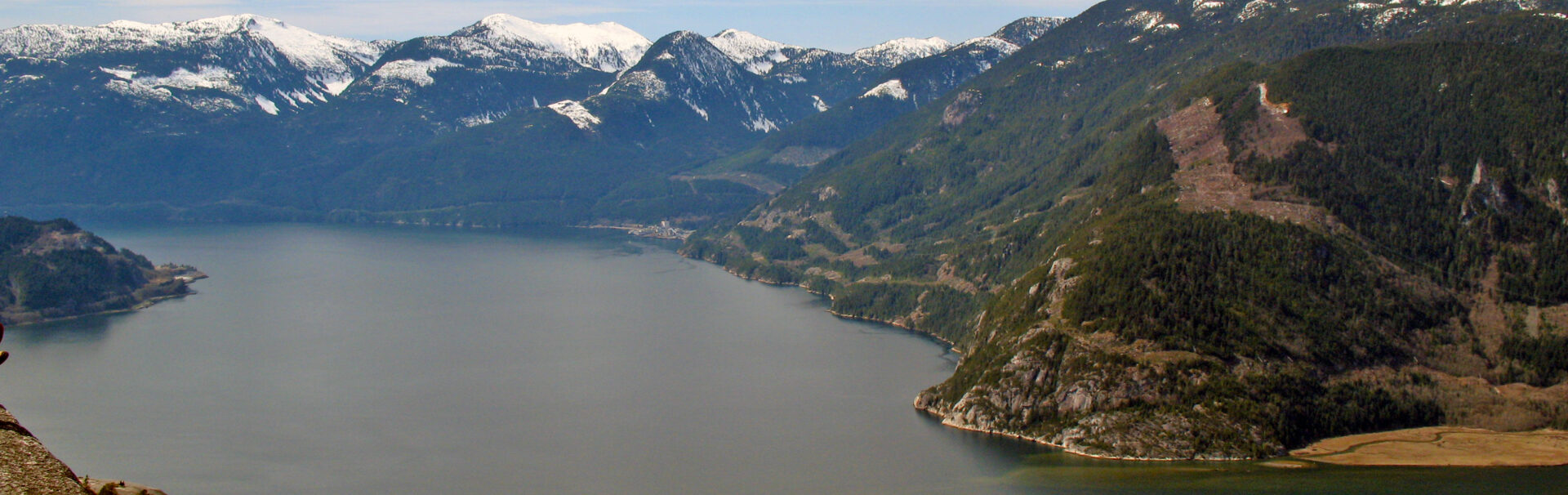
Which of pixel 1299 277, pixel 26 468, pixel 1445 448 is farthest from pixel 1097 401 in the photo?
pixel 26 468

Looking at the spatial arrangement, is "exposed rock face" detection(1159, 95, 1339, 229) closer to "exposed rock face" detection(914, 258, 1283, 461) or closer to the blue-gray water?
"exposed rock face" detection(914, 258, 1283, 461)

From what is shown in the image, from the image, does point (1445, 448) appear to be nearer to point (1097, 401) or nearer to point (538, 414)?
point (1097, 401)

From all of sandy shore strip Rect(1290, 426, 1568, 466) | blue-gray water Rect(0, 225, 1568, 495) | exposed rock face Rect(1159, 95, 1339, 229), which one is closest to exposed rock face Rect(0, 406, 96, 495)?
blue-gray water Rect(0, 225, 1568, 495)

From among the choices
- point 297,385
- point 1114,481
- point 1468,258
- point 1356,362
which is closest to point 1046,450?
point 1114,481

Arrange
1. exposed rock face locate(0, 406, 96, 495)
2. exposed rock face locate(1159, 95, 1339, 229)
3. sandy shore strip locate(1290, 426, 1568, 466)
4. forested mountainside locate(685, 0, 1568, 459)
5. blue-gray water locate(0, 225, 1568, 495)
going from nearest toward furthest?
exposed rock face locate(0, 406, 96, 495) → blue-gray water locate(0, 225, 1568, 495) → sandy shore strip locate(1290, 426, 1568, 466) → forested mountainside locate(685, 0, 1568, 459) → exposed rock face locate(1159, 95, 1339, 229)

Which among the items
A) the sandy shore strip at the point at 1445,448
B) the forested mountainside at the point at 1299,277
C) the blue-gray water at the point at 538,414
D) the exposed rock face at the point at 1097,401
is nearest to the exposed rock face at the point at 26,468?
the blue-gray water at the point at 538,414

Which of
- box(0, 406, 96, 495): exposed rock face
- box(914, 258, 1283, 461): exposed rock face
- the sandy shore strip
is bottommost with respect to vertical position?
the sandy shore strip

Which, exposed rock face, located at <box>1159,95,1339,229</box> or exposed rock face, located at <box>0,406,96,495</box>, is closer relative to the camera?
exposed rock face, located at <box>0,406,96,495</box>

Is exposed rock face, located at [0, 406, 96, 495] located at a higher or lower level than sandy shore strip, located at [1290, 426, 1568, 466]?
higher
